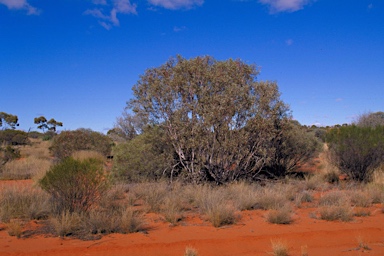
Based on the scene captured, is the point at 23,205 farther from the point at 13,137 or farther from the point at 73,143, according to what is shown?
the point at 13,137

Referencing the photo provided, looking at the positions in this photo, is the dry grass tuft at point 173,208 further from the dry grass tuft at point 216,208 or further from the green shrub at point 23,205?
the green shrub at point 23,205


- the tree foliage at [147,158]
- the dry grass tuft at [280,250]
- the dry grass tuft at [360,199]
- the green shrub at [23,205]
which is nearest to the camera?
the dry grass tuft at [280,250]

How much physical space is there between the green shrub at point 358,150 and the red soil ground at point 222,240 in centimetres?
567

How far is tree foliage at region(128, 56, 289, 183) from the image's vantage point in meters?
12.9

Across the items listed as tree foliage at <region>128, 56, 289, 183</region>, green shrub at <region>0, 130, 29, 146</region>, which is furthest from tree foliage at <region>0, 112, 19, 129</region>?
tree foliage at <region>128, 56, 289, 183</region>

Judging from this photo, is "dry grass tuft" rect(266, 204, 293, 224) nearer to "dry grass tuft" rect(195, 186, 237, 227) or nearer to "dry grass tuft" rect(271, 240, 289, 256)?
"dry grass tuft" rect(195, 186, 237, 227)

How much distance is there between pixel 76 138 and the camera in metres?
22.3

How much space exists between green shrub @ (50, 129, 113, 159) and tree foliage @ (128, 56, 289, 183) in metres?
9.55

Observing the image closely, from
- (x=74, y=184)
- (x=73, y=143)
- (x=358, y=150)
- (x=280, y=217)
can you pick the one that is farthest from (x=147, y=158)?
(x=73, y=143)

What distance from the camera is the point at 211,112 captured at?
12555 millimetres

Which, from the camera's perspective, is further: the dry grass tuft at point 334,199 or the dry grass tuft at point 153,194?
the dry grass tuft at point 334,199

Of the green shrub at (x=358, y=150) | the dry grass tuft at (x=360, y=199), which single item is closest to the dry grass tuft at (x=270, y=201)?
the dry grass tuft at (x=360, y=199)

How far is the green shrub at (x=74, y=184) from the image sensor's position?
29.6 feet

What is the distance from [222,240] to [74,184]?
13.3ft
